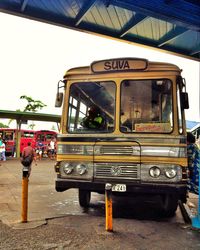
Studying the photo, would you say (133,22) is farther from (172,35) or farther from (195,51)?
(195,51)

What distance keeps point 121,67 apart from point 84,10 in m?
1.39

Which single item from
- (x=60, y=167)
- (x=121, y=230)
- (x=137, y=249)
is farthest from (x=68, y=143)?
(x=137, y=249)

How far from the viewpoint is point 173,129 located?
578 cm

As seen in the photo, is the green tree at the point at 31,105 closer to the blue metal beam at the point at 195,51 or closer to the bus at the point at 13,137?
the bus at the point at 13,137

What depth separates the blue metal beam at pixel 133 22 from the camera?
6.66 metres

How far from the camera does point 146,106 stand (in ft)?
19.6

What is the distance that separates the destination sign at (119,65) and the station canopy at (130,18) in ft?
2.95

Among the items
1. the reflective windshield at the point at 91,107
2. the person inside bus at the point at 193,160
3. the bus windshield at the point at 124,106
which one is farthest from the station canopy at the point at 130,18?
the person inside bus at the point at 193,160

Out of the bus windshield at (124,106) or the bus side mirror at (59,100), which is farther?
the bus side mirror at (59,100)

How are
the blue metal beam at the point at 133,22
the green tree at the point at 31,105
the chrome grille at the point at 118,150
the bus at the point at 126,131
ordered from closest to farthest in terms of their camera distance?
the bus at the point at 126,131 → the chrome grille at the point at 118,150 → the blue metal beam at the point at 133,22 → the green tree at the point at 31,105

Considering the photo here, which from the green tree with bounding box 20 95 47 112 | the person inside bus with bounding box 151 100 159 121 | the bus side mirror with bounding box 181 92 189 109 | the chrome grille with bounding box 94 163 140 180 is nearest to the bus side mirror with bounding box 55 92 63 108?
the chrome grille with bounding box 94 163 140 180

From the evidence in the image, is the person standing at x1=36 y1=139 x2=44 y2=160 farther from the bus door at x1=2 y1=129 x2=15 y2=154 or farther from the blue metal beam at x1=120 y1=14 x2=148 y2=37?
the blue metal beam at x1=120 y1=14 x2=148 y2=37

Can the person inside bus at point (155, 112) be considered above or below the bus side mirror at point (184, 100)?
below

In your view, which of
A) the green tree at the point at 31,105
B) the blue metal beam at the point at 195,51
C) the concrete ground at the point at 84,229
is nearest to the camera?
the concrete ground at the point at 84,229
